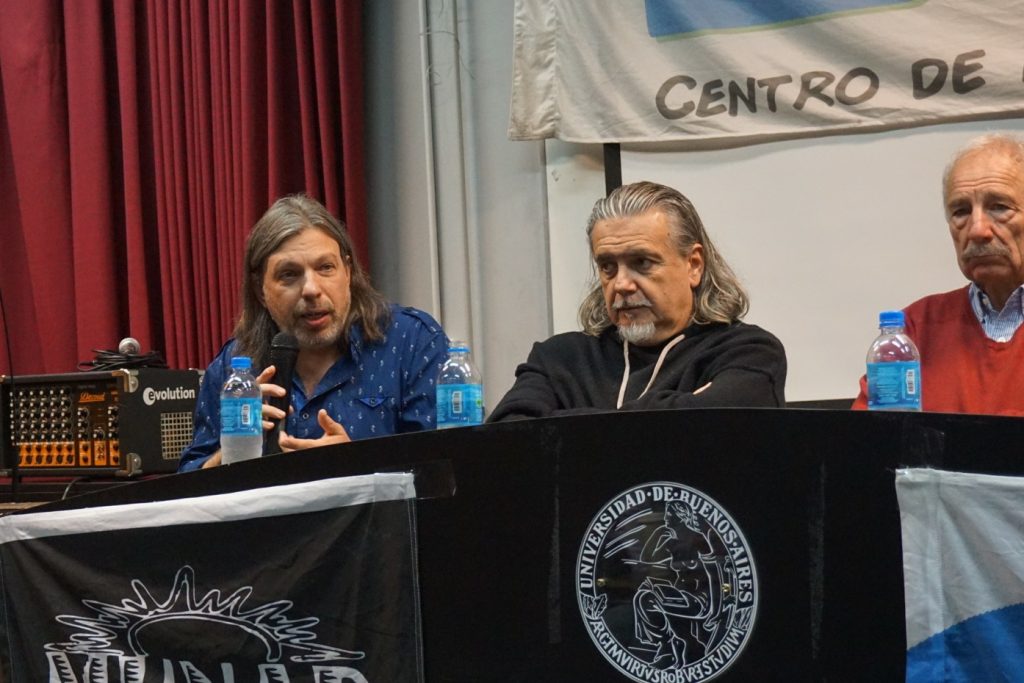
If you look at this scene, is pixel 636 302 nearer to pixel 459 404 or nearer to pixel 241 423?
pixel 459 404

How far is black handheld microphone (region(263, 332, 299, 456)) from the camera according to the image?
228 cm

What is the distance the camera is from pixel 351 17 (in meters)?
3.69

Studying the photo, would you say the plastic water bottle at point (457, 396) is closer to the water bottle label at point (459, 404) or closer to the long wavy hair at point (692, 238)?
the water bottle label at point (459, 404)

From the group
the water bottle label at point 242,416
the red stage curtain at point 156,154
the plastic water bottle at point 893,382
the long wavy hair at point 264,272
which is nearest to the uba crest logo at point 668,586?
the plastic water bottle at point 893,382

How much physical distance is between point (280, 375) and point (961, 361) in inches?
53.9

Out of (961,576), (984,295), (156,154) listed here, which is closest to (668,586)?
(961,576)

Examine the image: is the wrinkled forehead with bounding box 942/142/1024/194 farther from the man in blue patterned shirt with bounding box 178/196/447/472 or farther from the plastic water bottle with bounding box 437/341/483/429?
the man in blue patterned shirt with bounding box 178/196/447/472

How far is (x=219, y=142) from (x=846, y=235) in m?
2.09

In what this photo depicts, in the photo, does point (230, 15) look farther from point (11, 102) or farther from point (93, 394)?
point (93, 394)

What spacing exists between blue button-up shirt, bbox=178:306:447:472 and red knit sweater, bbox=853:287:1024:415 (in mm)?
984

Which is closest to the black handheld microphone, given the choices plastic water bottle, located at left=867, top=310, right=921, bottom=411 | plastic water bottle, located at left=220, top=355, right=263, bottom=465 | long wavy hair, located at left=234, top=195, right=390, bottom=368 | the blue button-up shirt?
plastic water bottle, located at left=220, top=355, right=263, bottom=465

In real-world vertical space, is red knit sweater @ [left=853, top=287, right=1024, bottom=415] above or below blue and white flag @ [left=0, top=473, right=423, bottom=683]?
→ above

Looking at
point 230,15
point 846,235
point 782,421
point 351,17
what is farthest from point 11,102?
point 782,421

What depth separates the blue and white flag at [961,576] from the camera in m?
1.41
